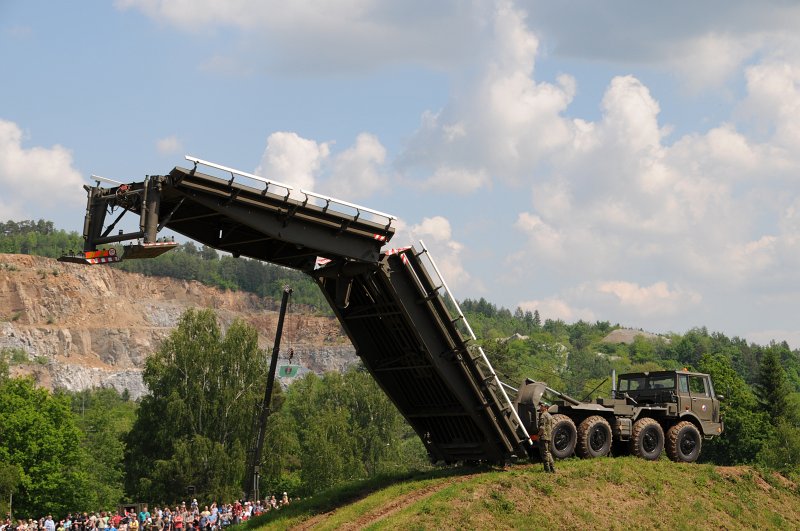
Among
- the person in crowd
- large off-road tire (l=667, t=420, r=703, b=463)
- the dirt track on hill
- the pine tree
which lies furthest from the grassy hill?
the pine tree

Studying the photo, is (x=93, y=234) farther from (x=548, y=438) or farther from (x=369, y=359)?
(x=548, y=438)

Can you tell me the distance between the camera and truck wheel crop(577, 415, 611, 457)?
26.5 meters

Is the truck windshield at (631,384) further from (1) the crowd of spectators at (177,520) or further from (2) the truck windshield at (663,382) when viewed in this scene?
(1) the crowd of spectators at (177,520)

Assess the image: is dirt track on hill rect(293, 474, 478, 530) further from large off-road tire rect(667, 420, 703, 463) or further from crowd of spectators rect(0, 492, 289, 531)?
crowd of spectators rect(0, 492, 289, 531)

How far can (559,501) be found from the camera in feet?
76.7

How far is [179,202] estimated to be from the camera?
2066 cm

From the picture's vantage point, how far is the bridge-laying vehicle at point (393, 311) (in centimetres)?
2066

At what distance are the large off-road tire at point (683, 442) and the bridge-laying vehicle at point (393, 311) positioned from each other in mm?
39

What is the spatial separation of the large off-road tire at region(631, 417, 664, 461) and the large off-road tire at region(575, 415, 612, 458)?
1085 mm

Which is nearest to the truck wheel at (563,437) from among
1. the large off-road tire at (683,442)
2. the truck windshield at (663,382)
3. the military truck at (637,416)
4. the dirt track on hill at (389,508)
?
the military truck at (637,416)

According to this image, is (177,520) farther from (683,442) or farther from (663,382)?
(683,442)

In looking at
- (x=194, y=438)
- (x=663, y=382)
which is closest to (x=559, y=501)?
(x=663, y=382)

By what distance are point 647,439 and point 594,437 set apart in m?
2.35

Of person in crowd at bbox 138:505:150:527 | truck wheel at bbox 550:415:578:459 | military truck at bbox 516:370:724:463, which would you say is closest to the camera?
truck wheel at bbox 550:415:578:459
